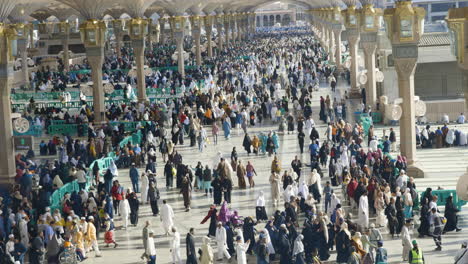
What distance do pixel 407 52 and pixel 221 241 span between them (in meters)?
8.92

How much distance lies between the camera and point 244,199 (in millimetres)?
20766

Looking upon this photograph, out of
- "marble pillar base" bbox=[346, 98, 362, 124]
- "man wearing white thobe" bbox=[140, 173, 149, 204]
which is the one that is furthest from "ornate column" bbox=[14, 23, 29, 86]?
"man wearing white thobe" bbox=[140, 173, 149, 204]

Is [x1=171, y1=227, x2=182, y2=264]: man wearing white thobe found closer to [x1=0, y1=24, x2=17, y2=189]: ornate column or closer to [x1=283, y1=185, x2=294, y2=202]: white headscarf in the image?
[x1=283, y1=185, x2=294, y2=202]: white headscarf

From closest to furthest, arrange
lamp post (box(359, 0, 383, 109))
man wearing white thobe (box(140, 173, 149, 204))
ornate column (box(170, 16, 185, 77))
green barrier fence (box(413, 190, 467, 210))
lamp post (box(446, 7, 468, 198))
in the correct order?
lamp post (box(446, 7, 468, 198)), green barrier fence (box(413, 190, 467, 210)), man wearing white thobe (box(140, 173, 149, 204)), lamp post (box(359, 0, 383, 109)), ornate column (box(170, 16, 185, 77))

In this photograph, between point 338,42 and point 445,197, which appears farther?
point 338,42

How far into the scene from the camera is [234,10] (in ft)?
284

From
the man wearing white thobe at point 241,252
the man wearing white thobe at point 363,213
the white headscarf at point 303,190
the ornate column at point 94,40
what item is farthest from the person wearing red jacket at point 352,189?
the ornate column at point 94,40

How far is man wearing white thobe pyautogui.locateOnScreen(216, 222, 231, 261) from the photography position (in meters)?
15.6

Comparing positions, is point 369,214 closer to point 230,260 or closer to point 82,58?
point 230,260

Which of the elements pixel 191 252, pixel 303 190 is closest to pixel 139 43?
pixel 303 190

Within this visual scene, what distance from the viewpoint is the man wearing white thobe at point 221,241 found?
15611 mm

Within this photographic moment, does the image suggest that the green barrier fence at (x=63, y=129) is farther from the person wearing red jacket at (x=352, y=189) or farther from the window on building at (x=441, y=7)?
the window on building at (x=441, y=7)

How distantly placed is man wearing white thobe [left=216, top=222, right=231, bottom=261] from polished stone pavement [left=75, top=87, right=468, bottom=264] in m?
0.49

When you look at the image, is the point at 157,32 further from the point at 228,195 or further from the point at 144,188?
the point at 228,195
